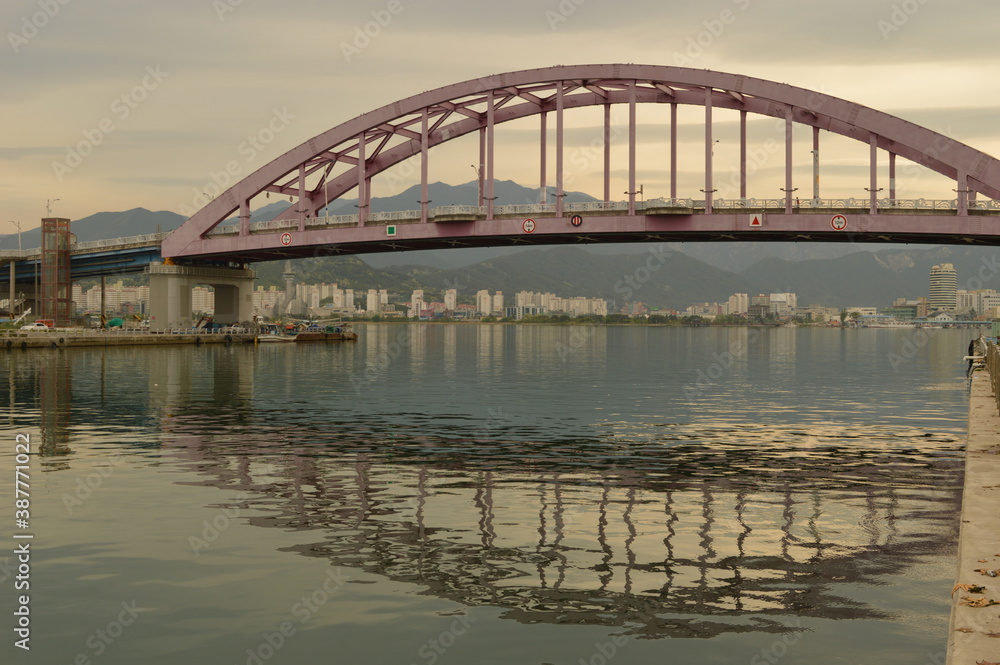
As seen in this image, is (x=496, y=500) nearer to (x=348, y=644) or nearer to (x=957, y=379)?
(x=348, y=644)

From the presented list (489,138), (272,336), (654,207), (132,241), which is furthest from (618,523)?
(272,336)

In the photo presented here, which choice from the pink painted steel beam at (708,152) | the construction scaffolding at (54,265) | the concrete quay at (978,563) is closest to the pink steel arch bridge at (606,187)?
the pink painted steel beam at (708,152)

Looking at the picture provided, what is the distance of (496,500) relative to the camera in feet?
74.1

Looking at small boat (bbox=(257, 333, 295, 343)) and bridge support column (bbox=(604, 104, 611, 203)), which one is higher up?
bridge support column (bbox=(604, 104, 611, 203))

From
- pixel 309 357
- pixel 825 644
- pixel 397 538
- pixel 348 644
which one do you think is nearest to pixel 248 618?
pixel 348 644

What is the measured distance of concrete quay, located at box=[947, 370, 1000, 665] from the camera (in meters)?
9.76

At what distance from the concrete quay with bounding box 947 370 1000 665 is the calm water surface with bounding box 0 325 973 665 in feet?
3.26

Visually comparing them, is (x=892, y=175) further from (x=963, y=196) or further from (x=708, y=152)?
(x=708, y=152)

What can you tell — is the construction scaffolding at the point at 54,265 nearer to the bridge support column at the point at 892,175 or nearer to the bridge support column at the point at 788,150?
the bridge support column at the point at 788,150

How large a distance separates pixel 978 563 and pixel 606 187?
3280 inches

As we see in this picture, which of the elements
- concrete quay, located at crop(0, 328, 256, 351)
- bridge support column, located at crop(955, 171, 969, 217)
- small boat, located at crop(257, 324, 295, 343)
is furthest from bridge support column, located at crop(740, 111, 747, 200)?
small boat, located at crop(257, 324, 295, 343)

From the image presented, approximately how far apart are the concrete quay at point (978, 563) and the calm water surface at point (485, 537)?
3.26 feet

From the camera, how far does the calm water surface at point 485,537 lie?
42.5ft

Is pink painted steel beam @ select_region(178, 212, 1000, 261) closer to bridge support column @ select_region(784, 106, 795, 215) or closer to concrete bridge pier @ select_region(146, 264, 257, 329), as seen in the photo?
bridge support column @ select_region(784, 106, 795, 215)
